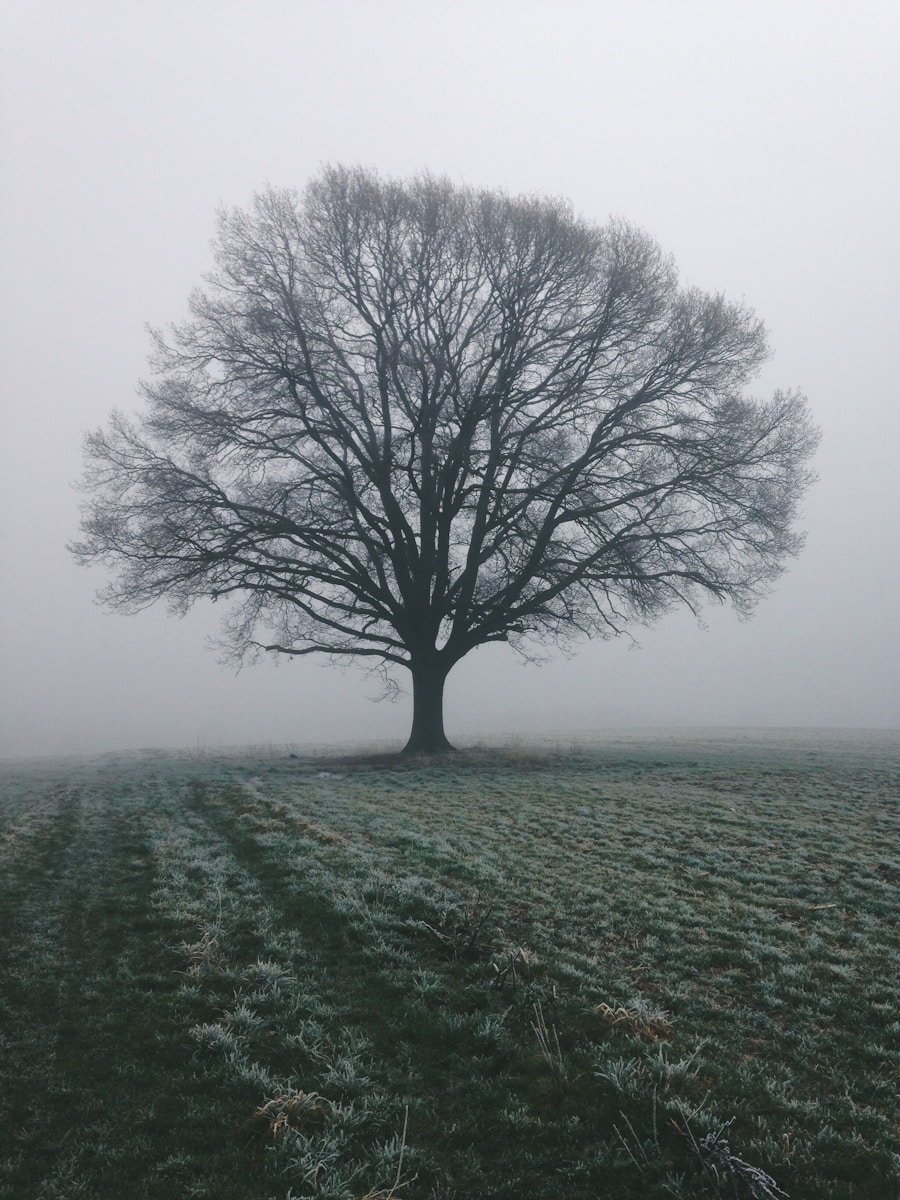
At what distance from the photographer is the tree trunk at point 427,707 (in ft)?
77.3

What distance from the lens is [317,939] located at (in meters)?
7.10

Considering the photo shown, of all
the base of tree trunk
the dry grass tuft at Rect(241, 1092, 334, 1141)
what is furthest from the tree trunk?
the dry grass tuft at Rect(241, 1092, 334, 1141)

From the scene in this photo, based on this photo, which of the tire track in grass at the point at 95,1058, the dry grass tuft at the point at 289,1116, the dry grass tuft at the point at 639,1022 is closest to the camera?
the tire track in grass at the point at 95,1058

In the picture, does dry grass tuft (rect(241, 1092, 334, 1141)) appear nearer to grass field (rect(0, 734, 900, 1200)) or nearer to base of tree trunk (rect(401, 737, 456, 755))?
grass field (rect(0, 734, 900, 1200))

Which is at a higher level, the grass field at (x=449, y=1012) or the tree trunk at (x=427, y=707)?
the tree trunk at (x=427, y=707)

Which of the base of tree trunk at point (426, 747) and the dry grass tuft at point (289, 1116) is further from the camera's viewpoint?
the base of tree trunk at point (426, 747)

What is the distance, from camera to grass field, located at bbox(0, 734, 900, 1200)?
409 cm

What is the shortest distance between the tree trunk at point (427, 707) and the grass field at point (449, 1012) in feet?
39.0

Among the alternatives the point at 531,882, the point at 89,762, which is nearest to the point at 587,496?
the point at 531,882

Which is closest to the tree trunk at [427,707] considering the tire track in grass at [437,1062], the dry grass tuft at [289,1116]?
the tire track in grass at [437,1062]

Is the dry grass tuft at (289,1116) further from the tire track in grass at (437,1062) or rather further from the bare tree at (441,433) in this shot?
the bare tree at (441,433)

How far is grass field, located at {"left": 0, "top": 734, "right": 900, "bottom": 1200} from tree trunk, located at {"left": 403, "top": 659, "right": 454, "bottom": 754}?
11.9m

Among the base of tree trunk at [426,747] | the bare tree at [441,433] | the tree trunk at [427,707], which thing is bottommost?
the base of tree trunk at [426,747]

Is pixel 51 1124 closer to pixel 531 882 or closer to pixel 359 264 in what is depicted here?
pixel 531 882
